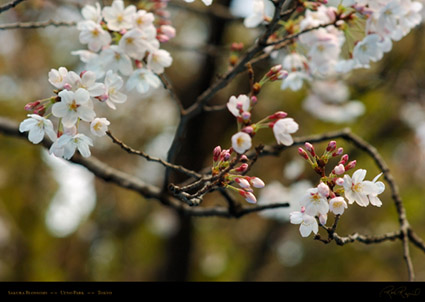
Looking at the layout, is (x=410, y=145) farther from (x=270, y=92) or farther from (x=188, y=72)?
(x=188, y=72)

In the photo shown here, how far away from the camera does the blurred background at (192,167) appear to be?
494 centimetres

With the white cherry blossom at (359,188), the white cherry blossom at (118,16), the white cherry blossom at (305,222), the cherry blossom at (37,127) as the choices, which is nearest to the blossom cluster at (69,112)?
the cherry blossom at (37,127)

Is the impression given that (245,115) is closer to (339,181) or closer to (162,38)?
(339,181)

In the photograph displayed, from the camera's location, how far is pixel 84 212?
689 cm

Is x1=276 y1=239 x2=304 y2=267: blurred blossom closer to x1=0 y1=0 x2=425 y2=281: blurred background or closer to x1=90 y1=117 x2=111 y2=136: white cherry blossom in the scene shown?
x1=0 y1=0 x2=425 y2=281: blurred background

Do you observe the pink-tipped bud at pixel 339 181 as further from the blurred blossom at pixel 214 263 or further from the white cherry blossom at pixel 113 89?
the blurred blossom at pixel 214 263

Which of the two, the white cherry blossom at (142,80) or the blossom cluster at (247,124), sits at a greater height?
the blossom cluster at (247,124)

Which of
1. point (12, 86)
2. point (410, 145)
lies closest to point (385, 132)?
point (410, 145)

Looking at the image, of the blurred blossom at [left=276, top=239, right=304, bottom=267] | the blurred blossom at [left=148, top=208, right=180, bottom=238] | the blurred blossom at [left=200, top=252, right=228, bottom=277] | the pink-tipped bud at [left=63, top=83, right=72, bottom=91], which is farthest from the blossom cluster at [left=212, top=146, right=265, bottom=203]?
the blurred blossom at [left=200, top=252, right=228, bottom=277]

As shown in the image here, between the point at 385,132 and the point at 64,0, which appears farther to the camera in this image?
the point at 385,132

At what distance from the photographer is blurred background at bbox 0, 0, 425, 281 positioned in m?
4.94

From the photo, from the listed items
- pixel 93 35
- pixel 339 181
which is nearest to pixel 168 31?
pixel 93 35

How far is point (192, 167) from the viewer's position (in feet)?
16.6
